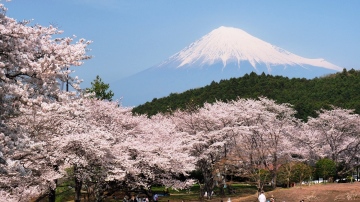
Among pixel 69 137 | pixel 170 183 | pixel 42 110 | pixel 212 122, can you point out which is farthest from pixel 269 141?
pixel 42 110

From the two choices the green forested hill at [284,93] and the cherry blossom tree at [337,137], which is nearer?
the cherry blossom tree at [337,137]

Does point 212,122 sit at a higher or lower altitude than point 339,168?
higher

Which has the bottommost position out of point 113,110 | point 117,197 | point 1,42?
point 117,197

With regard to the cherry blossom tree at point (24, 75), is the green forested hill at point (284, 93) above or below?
above

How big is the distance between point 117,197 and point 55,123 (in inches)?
930

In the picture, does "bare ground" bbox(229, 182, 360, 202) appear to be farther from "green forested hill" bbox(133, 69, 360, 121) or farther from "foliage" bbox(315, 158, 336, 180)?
"green forested hill" bbox(133, 69, 360, 121)

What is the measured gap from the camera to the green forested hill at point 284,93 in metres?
69.9

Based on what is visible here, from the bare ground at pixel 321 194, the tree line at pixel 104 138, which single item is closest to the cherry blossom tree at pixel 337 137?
the tree line at pixel 104 138

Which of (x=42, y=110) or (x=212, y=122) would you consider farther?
(x=212, y=122)

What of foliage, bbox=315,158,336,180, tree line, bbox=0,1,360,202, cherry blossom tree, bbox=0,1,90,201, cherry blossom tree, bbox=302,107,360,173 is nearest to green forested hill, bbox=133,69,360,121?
cherry blossom tree, bbox=302,107,360,173

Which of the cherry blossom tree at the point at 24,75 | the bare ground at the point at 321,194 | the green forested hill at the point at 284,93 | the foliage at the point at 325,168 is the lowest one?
the bare ground at the point at 321,194

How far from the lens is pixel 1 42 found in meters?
9.52

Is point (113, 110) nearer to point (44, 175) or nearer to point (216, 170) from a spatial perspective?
point (216, 170)

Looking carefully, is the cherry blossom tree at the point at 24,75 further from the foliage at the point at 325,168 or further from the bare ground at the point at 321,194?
the foliage at the point at 325,168
